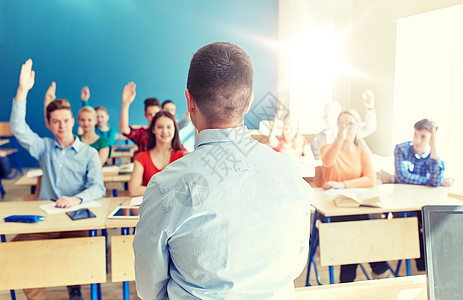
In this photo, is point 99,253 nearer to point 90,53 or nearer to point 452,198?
point 452,198

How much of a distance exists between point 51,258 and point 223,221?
1.65 m

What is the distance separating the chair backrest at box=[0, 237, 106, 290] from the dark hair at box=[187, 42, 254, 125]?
1530mm

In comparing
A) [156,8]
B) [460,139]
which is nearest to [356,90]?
[460,139]

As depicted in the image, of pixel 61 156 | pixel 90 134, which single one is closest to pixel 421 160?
pixel 61 156

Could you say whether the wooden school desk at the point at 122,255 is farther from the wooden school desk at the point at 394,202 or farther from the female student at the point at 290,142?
the female student at the point at 290,142

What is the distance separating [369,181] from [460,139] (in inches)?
56.5

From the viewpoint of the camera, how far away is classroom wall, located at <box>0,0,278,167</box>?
23.4 ft

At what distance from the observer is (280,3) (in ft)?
26.1

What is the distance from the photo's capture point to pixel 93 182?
2.73m

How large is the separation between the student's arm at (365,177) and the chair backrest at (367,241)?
0.53 metres

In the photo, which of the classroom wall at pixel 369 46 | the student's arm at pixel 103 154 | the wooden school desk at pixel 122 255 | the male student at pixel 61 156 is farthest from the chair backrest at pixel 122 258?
the classroom wall at pixel 369 46

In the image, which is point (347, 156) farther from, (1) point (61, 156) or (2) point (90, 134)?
(2) point (90, 134)

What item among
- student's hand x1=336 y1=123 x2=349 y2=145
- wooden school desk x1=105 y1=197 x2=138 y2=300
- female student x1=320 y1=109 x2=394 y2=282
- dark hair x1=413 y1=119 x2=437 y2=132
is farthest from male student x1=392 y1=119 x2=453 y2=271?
wooden school desk x1=105 y1=197 x2=138 y2=300

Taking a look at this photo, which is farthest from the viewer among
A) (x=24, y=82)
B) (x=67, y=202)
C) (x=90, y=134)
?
(x=90, y=134)
